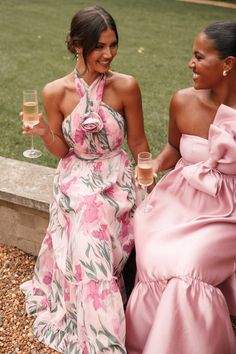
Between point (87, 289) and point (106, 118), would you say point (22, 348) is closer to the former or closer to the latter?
point (87, 289)

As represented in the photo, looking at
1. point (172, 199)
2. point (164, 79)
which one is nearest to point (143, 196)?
point (172, 199)

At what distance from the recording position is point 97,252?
3.60 m

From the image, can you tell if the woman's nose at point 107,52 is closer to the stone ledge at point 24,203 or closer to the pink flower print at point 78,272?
the stone ledge at point 24,203

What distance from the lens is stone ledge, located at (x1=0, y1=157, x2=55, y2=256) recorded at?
434 cm

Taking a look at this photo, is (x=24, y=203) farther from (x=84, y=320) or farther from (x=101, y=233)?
(x=84, y=320)

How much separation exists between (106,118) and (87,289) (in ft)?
3.90

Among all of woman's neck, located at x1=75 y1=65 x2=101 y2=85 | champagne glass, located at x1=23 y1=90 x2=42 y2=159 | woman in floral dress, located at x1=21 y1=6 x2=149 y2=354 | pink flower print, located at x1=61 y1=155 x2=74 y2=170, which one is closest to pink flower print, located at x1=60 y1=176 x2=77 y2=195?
woman in floral dress, located at x1=21 y1=6 x2=149 y2=354

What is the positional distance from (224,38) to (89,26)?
0.89 meters

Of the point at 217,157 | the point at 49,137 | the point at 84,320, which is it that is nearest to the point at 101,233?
the point at 84,320

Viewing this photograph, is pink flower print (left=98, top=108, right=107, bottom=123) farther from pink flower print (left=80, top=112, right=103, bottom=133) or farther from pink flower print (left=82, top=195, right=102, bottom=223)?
pink flower print (left=82, top=195, right=102, bottom=223)

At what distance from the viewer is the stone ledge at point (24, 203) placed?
4336 millimetres

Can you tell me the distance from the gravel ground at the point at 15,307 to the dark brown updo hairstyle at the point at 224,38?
230 cm

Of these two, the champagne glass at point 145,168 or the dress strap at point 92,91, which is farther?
the dress strap at point 92,91

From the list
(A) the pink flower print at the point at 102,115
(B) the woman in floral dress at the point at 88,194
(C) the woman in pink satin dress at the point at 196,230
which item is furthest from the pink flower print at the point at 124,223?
(A) the pink flower print at the point at 102,115
